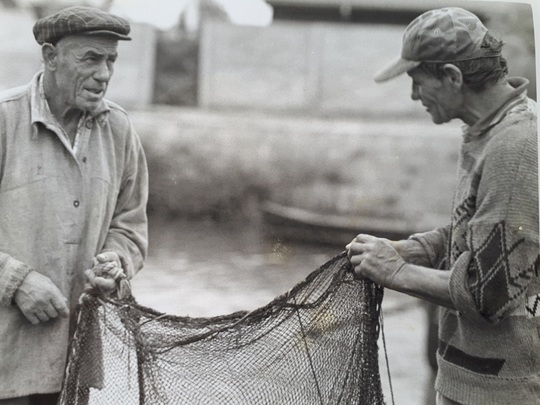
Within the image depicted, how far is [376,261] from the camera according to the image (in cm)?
144

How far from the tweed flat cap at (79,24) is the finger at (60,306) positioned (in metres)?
0.64

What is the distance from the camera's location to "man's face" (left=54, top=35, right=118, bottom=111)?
1.49 metres

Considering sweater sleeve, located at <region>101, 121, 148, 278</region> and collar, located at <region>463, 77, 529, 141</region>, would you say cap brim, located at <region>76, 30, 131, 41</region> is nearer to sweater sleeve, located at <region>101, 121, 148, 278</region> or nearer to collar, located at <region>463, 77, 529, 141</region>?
sweater sleeve, located at <region>101, 121, 148, 278</region>

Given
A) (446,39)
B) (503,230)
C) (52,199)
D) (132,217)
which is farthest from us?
(132,217)

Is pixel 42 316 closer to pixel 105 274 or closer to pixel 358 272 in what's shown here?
pixel 105 274

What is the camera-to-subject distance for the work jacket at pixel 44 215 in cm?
145

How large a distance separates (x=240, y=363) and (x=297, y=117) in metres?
0.83

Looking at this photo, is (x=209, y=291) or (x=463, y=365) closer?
(x=463, y=365)

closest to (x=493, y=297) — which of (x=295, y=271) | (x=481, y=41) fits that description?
(x=481, y=41)

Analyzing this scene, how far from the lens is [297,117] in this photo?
1951 millimetres

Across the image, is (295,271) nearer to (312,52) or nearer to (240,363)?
(240,363)

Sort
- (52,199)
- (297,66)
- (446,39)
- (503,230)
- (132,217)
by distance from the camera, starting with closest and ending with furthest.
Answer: (503,230), (446,39), (52,199), (132,217), (297,66)

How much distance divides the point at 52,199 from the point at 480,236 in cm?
101

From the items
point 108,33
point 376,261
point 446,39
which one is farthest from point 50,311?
point 446,39
